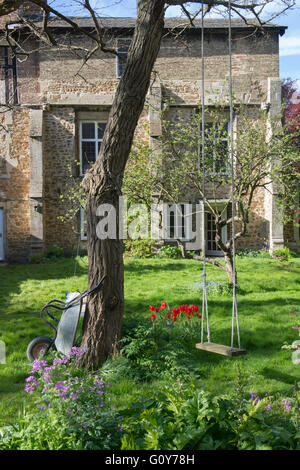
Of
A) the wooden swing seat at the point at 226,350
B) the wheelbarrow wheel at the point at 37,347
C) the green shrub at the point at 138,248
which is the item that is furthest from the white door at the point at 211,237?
the wooden swing seat at the point at 226,350

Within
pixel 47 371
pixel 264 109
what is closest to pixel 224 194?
pixel 264 109

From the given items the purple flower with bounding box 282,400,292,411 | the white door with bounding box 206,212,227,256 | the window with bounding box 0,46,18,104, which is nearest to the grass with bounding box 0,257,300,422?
the purple flower with bounding box 282,400,292,411

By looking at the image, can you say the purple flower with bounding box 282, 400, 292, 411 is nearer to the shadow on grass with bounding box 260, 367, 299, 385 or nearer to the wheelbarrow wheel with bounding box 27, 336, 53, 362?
the shadow on grass with bounding box 260, 367, 299, 385

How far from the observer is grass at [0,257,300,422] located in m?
4.96

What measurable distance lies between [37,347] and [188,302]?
3194mm

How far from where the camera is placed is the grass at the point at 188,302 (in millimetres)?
4957

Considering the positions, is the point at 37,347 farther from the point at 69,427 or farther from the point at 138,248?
the point at 138,248

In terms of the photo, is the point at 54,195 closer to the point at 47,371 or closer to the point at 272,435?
the point at 47,371

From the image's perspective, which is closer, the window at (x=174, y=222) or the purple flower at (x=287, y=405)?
the purple flower at (x=287, y=405)

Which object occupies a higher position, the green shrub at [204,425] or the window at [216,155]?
the window at [216,155]

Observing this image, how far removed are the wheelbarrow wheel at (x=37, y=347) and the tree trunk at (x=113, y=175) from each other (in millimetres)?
654

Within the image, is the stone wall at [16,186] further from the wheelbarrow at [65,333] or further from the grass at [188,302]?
the wheelbarrow at [65,333]

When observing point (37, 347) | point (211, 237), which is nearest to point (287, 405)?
point (37, 347)

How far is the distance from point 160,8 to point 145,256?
10.1 meters
